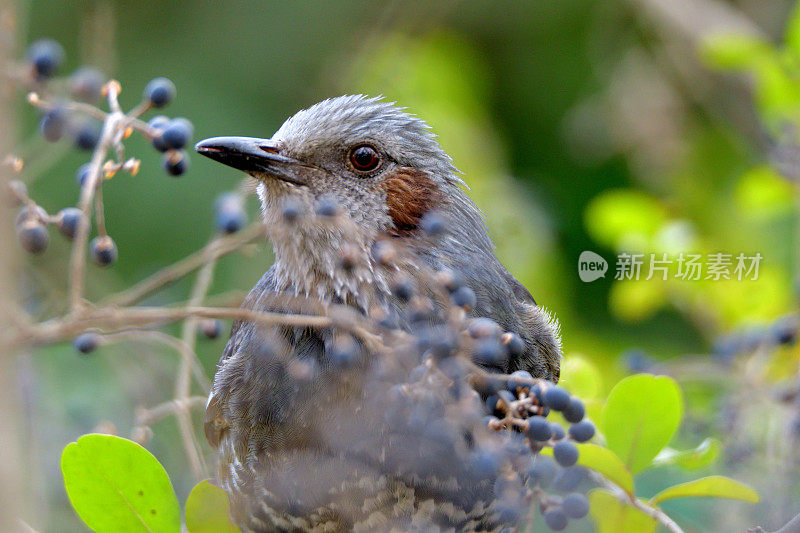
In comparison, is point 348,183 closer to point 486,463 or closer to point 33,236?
point 33,236

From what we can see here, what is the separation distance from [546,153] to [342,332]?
4526 mm

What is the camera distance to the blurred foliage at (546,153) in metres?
3.49

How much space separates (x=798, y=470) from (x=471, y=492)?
98cm

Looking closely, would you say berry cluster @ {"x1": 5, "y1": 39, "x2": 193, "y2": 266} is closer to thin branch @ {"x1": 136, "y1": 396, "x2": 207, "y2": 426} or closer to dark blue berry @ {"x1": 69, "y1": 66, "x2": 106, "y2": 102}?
dark blue berry @ {"x1": 69, "y1": 66, "x2": 106, "y2": 102}

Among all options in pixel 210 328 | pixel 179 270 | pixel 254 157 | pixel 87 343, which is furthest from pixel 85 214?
pixel 254 157

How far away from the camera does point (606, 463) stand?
7.11 ft

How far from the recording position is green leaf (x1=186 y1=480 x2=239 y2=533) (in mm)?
2111

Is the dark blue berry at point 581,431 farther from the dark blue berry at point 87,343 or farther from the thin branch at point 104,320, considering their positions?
the dark blue berry at point 87,343

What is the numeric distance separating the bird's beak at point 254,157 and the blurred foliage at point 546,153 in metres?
0.82

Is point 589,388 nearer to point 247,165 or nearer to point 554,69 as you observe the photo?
point 247,165

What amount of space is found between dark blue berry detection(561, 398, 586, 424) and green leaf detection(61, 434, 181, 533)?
0.87m

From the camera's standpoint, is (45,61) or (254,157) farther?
(254,157)

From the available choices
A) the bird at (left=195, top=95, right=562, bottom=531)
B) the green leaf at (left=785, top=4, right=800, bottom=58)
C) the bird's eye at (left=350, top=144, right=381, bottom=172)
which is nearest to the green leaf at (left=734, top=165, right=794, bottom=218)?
the green leaf at (left=785, top=4, right=800, bottom=58)
